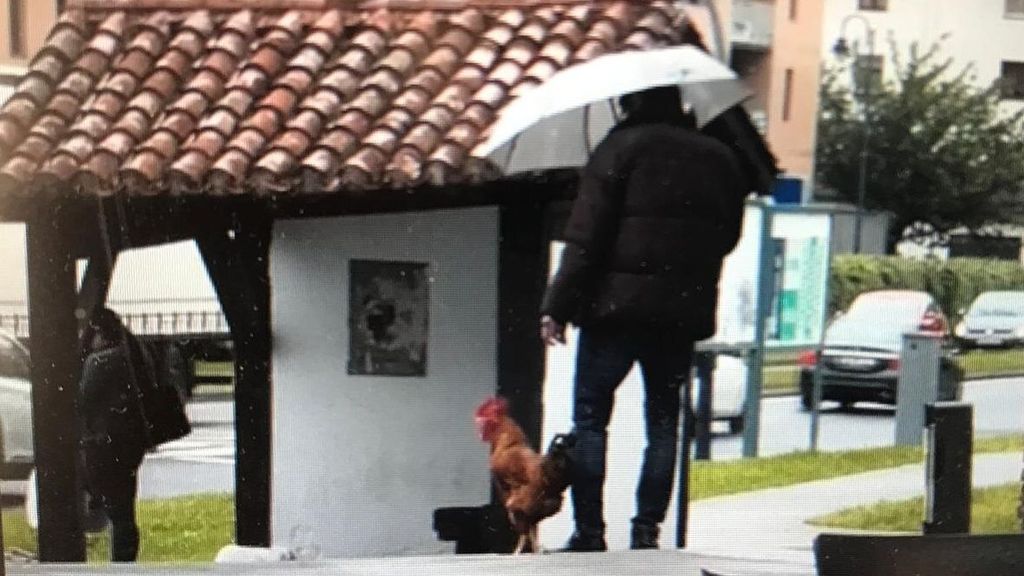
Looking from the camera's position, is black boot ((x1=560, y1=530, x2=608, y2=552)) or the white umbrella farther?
black boot ((x1=560, y1=530, x2=608, y2=552))

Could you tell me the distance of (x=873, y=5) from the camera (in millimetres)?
1649

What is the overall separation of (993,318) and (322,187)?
1.03 m

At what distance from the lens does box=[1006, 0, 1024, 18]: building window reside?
1.63 meters

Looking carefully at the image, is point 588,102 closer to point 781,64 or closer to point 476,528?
point 781,64

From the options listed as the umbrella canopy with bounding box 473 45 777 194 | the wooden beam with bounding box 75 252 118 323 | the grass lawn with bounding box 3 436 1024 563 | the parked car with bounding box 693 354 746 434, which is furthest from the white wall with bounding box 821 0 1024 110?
the wooden beam with bounding box 75 252 118 323

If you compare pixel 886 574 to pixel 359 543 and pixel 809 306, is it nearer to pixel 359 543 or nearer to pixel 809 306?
pixel 809 306

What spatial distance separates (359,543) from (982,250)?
1.03 metres

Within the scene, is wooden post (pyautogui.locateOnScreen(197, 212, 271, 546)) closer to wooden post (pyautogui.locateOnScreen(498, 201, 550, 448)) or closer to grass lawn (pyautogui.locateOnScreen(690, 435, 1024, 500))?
wooden post (pyautogui.locateOnScreen(498, 201, 550, 448))

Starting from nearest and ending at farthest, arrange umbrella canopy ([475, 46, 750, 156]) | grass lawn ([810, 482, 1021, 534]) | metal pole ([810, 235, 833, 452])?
umbrella canopy ([475, 46, 750, 156])
metal pole ([810, 235, 833, 452])
grass lawn ([810, 482, 1021, 534])

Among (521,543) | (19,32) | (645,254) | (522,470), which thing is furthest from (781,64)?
(19,32)

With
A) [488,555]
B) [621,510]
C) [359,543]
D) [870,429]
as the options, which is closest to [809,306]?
[870,429]

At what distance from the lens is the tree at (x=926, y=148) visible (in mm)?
1600

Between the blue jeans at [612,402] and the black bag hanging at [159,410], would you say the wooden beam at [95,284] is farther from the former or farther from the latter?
the blue jeans at [612,402]

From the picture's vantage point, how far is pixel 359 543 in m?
1.68
